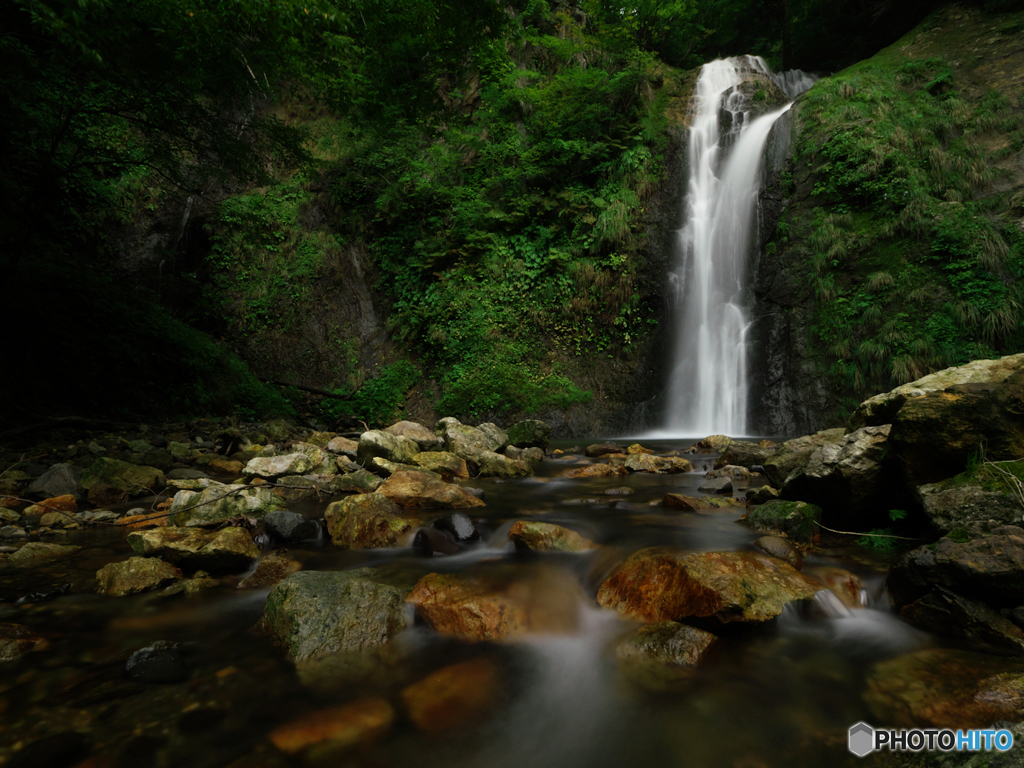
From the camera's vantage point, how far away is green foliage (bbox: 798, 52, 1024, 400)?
792 cm

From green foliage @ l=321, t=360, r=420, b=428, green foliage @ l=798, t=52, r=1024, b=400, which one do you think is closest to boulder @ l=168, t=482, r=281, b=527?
green foliage @ l=321, t=360, r=420, b=428

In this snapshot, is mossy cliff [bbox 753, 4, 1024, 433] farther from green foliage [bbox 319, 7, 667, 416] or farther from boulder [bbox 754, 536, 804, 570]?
boulder [bbox 754, 536, 804, 570]

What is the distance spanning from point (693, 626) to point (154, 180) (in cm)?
1716

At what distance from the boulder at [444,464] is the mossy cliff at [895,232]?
7.11 m

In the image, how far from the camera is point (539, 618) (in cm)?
260

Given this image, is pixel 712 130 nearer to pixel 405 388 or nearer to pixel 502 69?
pixel 502 69

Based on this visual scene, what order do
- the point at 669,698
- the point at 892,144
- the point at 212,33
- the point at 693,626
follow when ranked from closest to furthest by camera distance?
the point at 669,698
the point at 693,626
the point at 212,33
the point at 892,144

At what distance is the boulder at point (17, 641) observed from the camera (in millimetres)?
2021

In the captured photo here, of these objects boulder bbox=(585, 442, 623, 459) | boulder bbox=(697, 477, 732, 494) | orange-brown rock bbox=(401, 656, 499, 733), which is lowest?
orange-brown rock bbox=(401, 656, 499, 733)

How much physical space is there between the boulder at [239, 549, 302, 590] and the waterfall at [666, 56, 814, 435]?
9.47 m

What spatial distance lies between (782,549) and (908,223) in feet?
30.9

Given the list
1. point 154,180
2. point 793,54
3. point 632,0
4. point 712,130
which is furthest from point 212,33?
point 793,54

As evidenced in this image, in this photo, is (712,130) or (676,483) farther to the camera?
(712,130)

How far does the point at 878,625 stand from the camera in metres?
2.39
